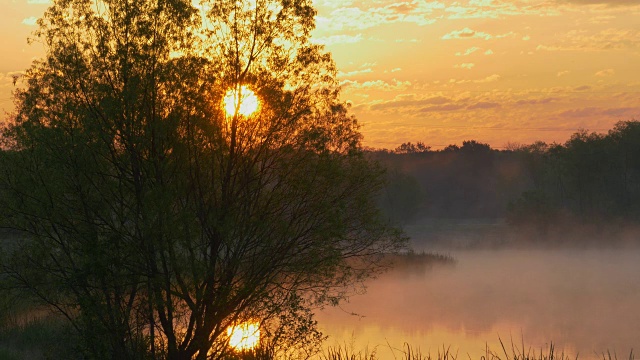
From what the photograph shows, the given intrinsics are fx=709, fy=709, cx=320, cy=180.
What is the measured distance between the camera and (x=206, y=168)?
18969mm

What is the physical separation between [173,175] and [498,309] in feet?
121

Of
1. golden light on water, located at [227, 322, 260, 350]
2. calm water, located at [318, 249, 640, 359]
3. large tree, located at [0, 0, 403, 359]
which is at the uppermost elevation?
large tree, located at [0, 0, 403, 359]

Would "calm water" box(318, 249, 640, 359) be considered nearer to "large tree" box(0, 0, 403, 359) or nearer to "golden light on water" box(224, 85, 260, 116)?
"large tree" box(0, 0, 403, 359)

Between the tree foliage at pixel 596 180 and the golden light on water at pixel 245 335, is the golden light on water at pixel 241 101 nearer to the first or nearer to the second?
the golden light on water at pixel 245 335

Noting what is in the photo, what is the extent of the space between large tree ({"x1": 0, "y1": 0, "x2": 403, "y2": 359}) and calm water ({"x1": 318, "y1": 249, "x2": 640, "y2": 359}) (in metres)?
7.64

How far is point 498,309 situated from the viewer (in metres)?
50.1

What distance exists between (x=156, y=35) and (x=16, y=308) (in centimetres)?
1701

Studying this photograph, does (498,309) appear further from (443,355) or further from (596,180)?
(596,180)

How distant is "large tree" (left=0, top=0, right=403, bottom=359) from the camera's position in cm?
1741

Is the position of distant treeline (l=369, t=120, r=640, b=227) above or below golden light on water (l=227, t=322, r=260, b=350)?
above

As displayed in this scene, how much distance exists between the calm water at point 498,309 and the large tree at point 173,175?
7636mm

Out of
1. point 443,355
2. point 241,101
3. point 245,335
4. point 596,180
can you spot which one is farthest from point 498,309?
point 596,180

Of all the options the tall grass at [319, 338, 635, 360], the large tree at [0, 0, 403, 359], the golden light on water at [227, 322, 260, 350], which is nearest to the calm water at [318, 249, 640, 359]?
the tall grass at [319, 338, 635, 360]

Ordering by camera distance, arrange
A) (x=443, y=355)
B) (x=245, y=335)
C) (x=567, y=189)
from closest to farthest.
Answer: (x=245, y=335) → (x=443, y=355) → (x=567, y=189)
